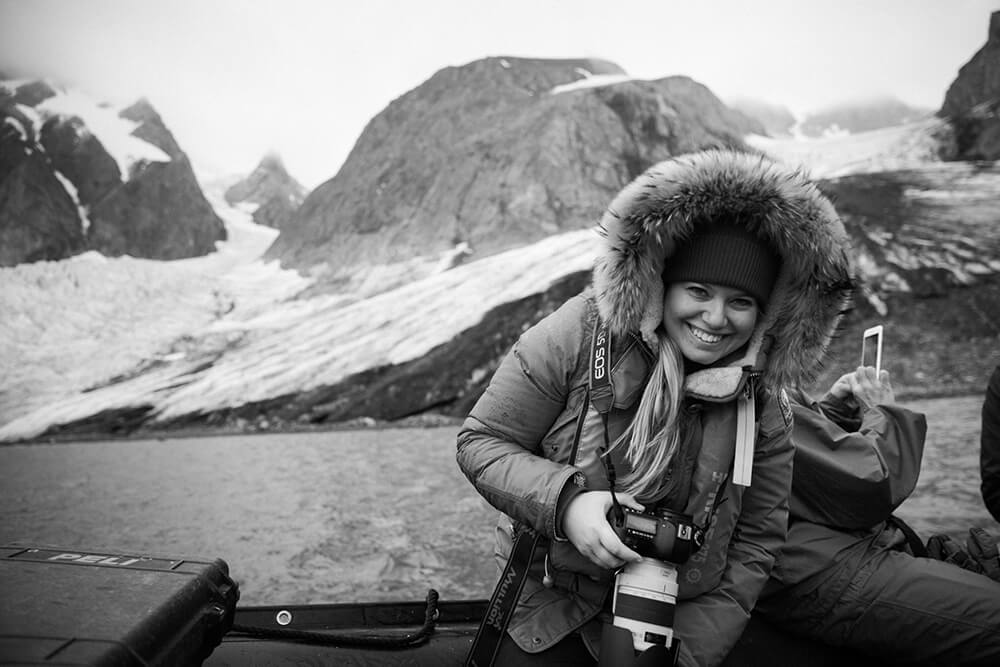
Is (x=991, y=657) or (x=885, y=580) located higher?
(x=885, y=580)

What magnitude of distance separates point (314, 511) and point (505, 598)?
5419mm

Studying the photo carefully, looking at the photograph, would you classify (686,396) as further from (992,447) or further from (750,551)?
(992,447)

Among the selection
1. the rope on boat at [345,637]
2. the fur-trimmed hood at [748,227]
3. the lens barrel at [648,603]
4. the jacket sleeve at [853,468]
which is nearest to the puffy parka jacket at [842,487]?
the jacket sleeve at [853,468]

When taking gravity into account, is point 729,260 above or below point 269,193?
below

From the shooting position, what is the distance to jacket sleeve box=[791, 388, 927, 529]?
2.23 meters

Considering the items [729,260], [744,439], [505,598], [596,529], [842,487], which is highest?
[729,260]

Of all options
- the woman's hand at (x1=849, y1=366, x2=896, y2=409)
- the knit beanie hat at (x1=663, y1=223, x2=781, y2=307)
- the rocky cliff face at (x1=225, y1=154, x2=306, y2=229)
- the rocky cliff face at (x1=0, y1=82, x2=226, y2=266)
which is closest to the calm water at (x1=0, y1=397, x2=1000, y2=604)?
the woman's hand at (x1=849, y1=366, x2=896, y2=409)

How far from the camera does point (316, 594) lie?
4.44 m

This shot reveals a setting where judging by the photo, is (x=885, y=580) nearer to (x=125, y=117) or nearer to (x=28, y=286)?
(x=28, y=286)

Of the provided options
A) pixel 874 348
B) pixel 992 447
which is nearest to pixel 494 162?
pixel 874 348

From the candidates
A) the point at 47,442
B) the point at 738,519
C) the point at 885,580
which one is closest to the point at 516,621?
the point at 738,519

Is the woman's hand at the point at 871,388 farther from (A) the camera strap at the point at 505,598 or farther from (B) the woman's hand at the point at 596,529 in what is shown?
(A) the camera strap at the point at 505,598

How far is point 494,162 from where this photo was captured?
34719 millimetres

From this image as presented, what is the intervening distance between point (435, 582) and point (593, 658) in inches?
116
